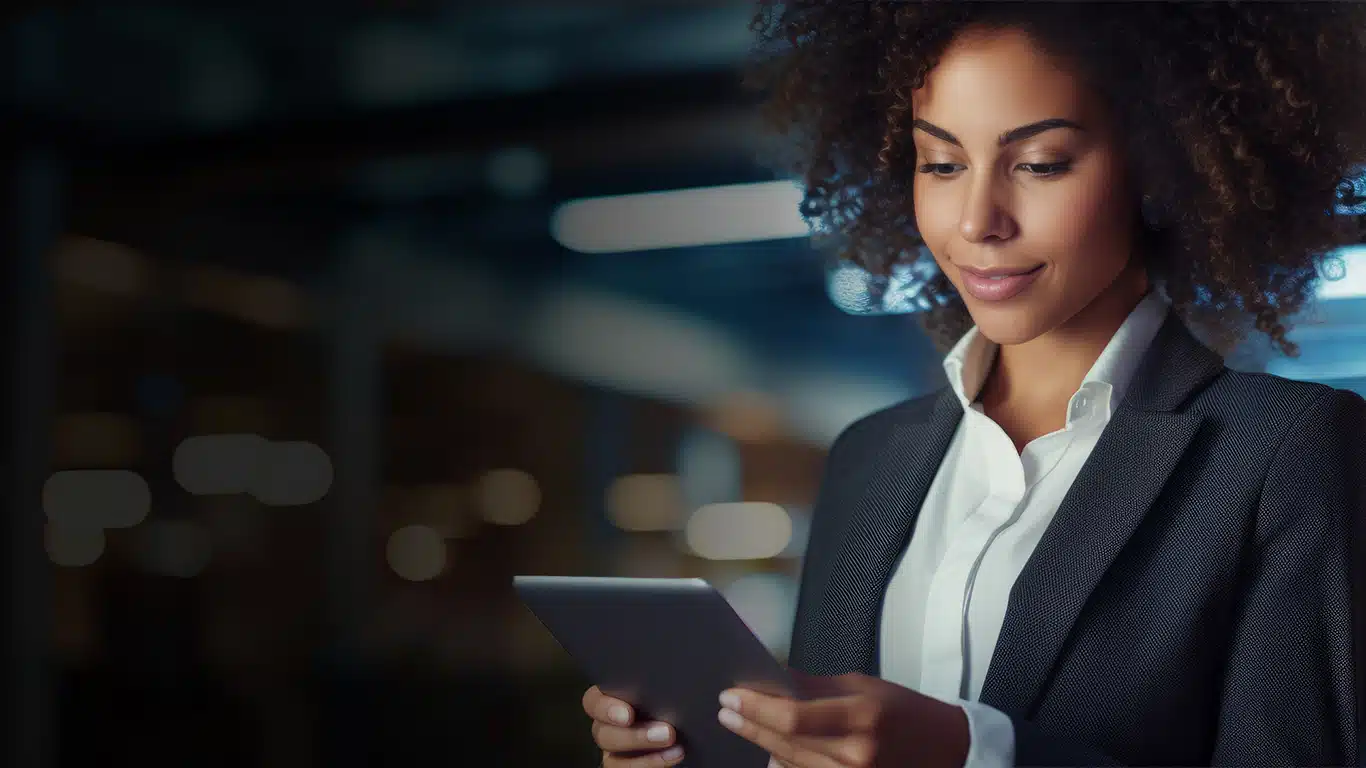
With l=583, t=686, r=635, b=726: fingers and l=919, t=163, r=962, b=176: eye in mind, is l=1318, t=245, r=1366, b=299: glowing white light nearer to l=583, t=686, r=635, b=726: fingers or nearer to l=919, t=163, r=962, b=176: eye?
l=919, t=163, r=962, b=176: eye

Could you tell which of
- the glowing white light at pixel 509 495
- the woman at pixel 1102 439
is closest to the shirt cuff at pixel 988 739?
the woman at pixel 1102 439

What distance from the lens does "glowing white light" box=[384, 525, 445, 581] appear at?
5270 millimetres

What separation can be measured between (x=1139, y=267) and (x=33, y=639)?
4054mm

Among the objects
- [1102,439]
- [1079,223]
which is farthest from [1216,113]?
[1102,439]

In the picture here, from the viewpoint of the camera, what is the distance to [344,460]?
17.4ft

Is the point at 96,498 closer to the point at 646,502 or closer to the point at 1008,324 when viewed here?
the point at 646,502

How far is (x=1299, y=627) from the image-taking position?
1062mm

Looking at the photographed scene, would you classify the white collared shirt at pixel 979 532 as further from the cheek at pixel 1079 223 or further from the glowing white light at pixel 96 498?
the glowing white light at pixel 96 498

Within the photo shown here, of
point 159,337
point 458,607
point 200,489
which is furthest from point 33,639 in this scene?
point 458,607

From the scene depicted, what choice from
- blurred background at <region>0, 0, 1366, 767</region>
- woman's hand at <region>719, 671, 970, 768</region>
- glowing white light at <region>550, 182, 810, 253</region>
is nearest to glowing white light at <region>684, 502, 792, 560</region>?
blurred background at <region>0, 0, 1366, 767</region>

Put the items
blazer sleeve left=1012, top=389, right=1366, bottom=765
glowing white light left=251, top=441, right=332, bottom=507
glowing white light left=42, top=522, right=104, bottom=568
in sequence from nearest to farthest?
1. blazer sleeve left=1012, top=389, right=1366, bottom=765
2. glowing white light left=42, top=522, right=104, bottom=568
3. glowing white light left=251, top=441, right=332, bottom=507

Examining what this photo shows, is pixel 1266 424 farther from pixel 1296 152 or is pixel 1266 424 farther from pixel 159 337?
pixel 159 337

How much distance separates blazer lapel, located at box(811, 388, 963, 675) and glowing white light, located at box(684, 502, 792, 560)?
3.13 m

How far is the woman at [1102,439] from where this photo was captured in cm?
107
